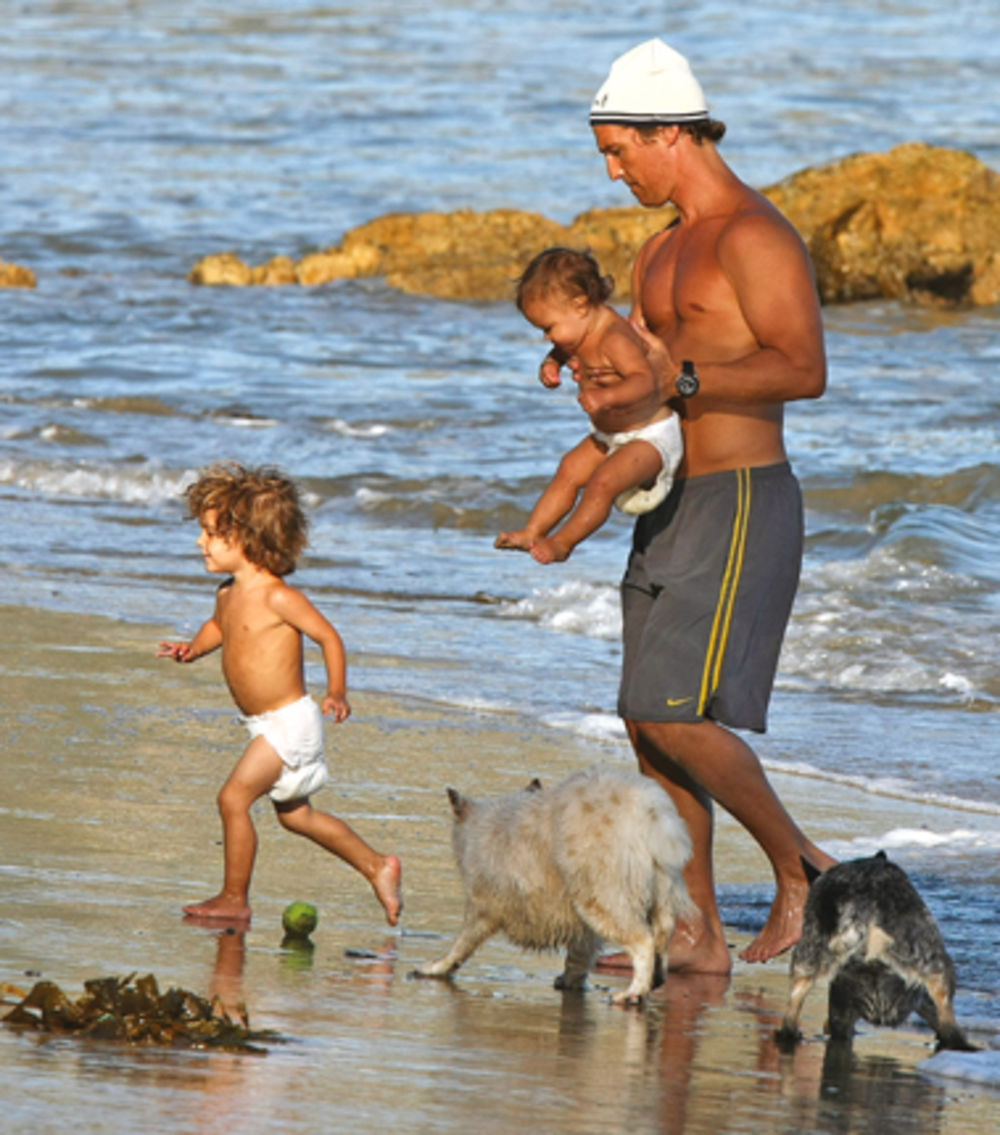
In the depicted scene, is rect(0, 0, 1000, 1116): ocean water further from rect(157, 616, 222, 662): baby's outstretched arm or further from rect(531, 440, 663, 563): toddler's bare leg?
rect(157, 616, 222, 662): baby's outstretched arm

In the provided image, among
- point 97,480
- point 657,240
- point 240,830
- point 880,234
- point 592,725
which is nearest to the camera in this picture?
point 240,830

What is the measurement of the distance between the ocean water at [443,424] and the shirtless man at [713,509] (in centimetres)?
59

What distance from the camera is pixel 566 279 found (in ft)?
17.0

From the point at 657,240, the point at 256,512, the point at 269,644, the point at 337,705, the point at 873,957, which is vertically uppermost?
the point at 657,240

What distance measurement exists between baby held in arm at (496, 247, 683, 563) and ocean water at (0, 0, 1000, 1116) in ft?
4.44

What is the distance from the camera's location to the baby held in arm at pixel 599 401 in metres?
5.05

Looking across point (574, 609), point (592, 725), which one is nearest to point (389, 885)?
point (592, 725)

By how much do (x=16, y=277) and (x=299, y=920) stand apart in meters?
19.8

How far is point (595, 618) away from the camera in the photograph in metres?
10.2

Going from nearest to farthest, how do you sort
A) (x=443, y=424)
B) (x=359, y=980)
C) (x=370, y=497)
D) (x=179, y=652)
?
(x=359, y=980) < (x=179, y=652) < (x=370, y=497) < (x=443, y=424)

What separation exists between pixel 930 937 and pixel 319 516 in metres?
9.04

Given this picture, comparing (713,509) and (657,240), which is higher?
(657,240)

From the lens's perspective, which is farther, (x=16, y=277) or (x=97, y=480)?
(x=16, y=277)

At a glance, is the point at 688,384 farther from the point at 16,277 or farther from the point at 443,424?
the point at 16,277
